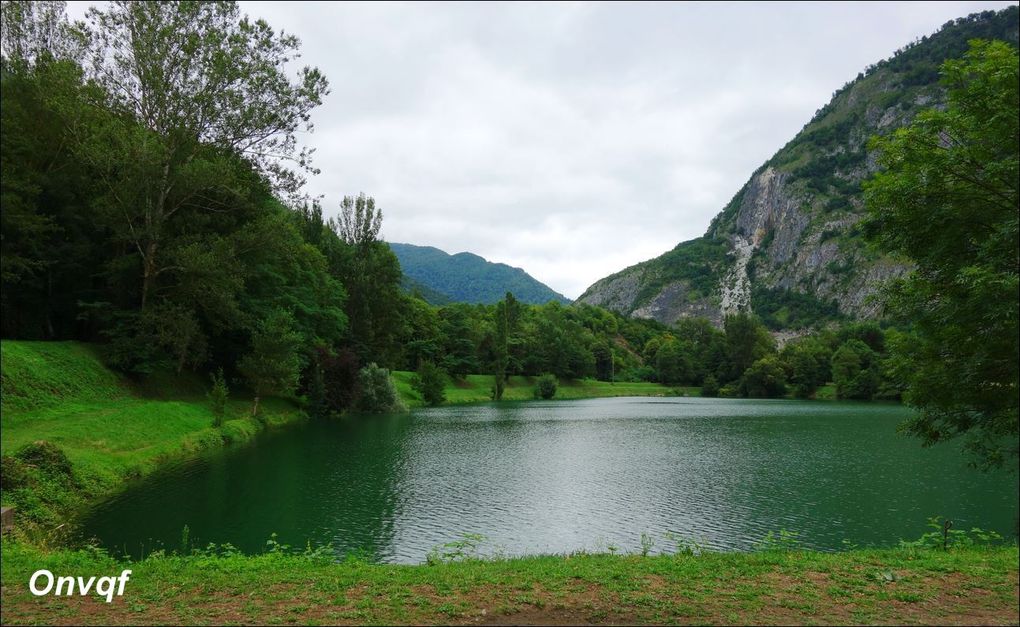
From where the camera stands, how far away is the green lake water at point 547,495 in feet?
54.5

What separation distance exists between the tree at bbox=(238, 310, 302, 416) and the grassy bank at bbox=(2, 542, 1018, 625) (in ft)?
104

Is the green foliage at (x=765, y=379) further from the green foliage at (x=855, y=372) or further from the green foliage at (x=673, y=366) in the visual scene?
the green foliage at (x=673, y=366)

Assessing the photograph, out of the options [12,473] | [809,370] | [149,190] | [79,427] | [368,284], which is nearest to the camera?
[12,473]

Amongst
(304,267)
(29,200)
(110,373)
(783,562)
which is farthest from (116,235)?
(783,562)

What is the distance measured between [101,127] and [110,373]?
14118 millimetres

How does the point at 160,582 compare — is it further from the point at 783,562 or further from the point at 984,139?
the point at 984,139

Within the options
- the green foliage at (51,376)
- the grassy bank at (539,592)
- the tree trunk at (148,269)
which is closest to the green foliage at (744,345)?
the tree trunk at (148,269)

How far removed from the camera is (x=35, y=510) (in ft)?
51.9

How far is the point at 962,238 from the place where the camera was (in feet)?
32.8

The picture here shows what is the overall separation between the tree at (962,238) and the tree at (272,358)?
40.0 meters

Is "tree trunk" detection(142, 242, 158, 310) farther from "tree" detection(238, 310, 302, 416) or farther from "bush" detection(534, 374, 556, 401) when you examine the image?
"bush" detection(534, 374, 556, 401)

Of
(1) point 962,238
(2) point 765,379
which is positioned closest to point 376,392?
(1) point 962,238

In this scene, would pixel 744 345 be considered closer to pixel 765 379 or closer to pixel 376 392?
pixel 765 379

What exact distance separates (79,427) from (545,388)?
85060 millimetres
